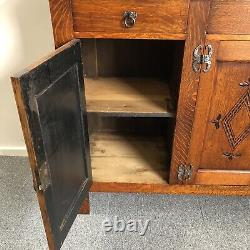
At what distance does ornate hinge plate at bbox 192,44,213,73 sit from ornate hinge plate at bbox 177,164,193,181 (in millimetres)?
418

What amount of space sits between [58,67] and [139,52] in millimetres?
649

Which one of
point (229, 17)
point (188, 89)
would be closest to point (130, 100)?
point (188, 89)

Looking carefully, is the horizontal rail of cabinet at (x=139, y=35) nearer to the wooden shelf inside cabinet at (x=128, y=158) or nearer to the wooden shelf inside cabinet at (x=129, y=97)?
the wooden shelf inside cabinet at (x=129, y=97)

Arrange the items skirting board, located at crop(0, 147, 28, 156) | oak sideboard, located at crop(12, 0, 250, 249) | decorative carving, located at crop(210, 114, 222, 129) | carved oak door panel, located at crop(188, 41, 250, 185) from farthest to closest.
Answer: skirting board, located at crop(0, 147, 28, 156) → decorative carving, located at crop(210, 114, 222, 129) → carved oak door panel, located at crop(188, 41, 250, 185) → oak sideboard, located at crop(12, 0, 250, 249)

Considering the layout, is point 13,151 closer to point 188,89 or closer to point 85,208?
point 85,208

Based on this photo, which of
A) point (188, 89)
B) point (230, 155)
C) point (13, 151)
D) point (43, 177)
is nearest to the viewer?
point (43, 177)

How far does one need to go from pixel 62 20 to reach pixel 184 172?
76cm

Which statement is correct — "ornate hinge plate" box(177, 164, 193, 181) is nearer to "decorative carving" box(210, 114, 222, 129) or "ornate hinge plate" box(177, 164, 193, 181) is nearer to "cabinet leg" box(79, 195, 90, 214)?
"decorative carving" box(210, 114, 222, 129)

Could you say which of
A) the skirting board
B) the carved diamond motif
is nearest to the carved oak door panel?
the carved diamond motif

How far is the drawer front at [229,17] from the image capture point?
924mm

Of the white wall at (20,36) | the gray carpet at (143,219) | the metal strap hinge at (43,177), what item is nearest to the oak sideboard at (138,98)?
the metal strap hinge at (43,177)

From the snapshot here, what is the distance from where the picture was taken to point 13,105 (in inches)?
66.1

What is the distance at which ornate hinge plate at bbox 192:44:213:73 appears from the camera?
0.99 m

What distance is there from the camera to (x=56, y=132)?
92 centimetres
